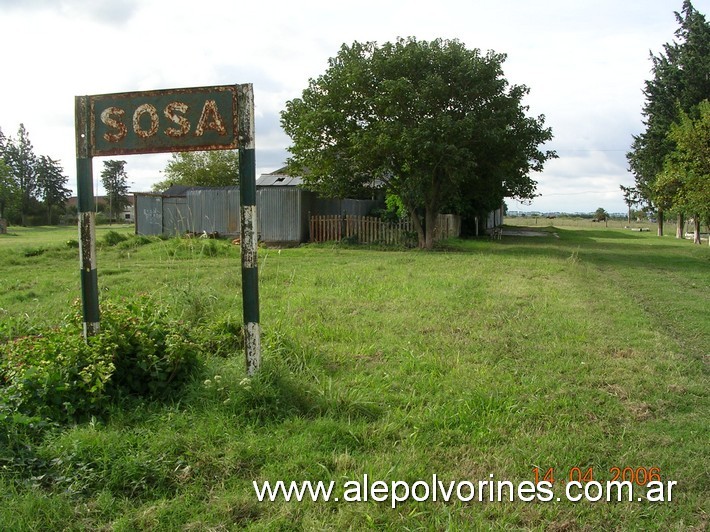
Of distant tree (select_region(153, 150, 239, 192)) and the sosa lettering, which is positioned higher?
distant tree (select_region(153, 150, 239, 192))

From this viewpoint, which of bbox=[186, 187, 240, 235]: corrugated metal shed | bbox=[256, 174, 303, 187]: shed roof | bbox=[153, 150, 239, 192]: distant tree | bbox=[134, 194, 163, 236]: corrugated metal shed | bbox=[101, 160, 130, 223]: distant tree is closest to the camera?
bbox=[186, 187, 240, 235]: corrugated metal shed

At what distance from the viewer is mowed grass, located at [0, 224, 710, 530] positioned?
9.45 ft

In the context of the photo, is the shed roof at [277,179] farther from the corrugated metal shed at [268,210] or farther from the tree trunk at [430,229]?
the tree trunk at [430,229]

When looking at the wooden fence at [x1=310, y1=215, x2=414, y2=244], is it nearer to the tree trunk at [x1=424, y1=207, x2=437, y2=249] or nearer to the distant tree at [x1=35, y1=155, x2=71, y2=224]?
the tree trunk at [x1=424, y1=207, x2=437, y2=249]

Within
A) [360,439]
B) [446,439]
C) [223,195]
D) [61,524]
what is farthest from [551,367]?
[223,195]

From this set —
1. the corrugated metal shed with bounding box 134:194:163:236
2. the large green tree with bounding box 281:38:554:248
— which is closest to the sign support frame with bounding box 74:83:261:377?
the large green tree with bounding box 281:38:554:248

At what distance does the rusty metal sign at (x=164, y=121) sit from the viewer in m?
4.46

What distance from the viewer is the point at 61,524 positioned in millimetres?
2754

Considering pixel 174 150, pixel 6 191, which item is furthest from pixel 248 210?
pixel 6 191

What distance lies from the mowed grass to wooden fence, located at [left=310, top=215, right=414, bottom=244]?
637 inches

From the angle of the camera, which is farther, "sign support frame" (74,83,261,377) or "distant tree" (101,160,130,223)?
"distant tree" (101,160,130,223)

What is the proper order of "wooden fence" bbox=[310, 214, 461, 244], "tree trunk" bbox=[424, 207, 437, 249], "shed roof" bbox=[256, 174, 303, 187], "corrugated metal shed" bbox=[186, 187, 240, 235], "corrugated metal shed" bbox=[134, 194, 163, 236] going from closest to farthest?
"tree trunk" bbox=[424, 207, 437, 249] → "wooden fence" bbox=[310, 214, 461, 244] → "corrugated metal shed" bbox=[186, 187, 240, 235] → "corrugated metal shed" bbox=[134, 194, 163, 236] → "shed roof" bbox=[256, 174, 303, 187]

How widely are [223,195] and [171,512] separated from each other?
73.2ft

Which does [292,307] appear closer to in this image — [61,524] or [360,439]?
[360,439]
